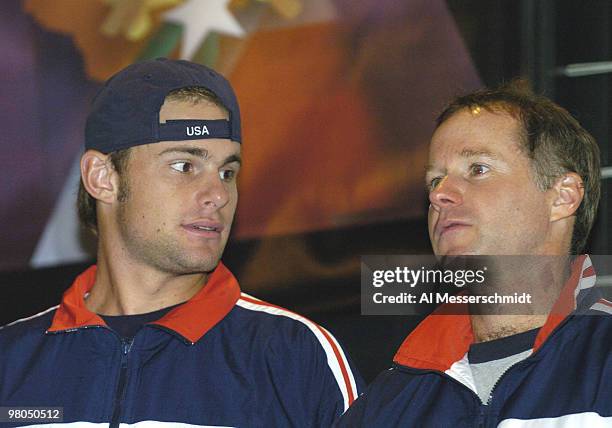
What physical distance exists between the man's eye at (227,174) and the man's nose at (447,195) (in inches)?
20.0

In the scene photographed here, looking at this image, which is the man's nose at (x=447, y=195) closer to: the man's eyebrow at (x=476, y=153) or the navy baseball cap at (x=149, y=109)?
the man's eyebrow at (x=476, y=153)

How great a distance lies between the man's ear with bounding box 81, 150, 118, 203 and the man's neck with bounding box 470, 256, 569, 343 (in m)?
0.91

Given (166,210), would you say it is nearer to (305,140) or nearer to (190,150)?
(190,150)

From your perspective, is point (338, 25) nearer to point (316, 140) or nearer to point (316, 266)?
point (316, 140)

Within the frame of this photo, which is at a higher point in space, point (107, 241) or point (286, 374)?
point (107, 241)

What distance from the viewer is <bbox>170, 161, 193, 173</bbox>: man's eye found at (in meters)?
2.37

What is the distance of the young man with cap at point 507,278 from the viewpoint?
1948 mm

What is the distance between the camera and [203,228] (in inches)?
92.1

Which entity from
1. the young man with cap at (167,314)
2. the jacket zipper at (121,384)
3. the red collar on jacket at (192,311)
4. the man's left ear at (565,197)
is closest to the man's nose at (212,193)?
the young man with cap at (167,314)

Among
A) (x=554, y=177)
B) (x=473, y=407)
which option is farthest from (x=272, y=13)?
(x=473, y=407)

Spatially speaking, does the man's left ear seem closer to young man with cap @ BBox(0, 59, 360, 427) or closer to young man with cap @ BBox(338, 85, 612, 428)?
young man with cap @ BBox(338, 85, 612, 428)

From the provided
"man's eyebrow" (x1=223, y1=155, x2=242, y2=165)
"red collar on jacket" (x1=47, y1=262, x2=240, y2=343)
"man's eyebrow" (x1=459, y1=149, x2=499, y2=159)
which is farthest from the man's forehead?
"red collar on jacket" (x1=47, y1=262, x2=240, y2=343)

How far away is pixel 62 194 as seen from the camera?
9.93 ft

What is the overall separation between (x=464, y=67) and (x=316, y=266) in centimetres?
74
